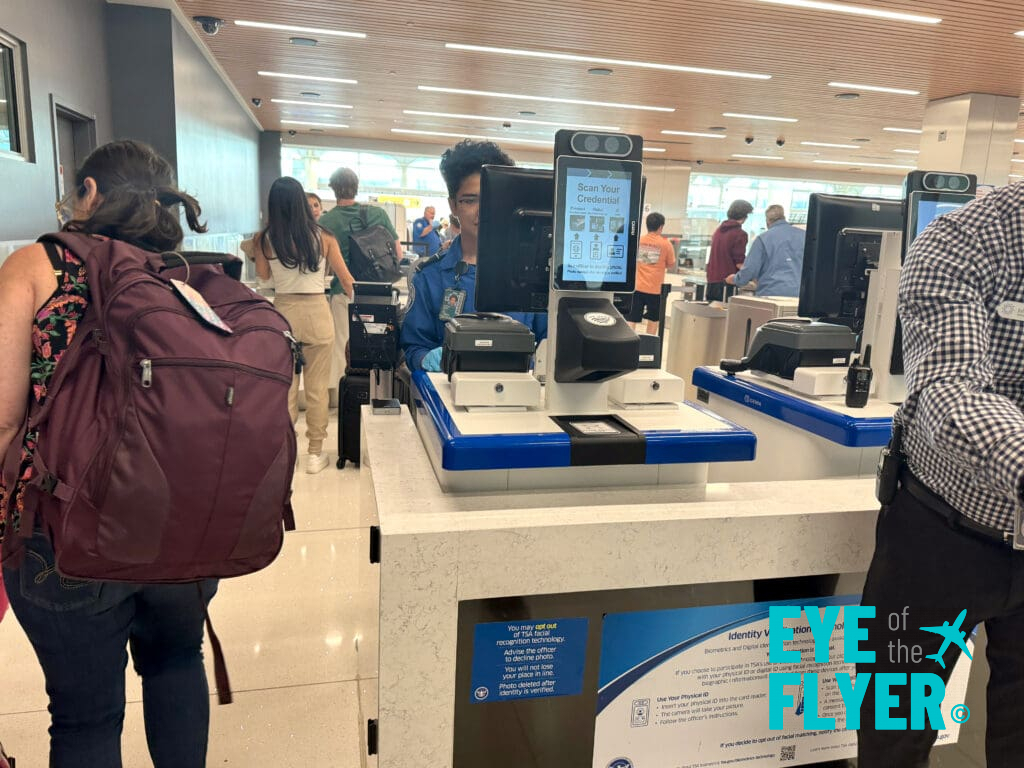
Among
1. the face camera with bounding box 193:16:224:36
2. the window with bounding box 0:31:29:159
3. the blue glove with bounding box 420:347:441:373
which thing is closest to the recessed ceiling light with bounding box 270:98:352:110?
the face camera with bounding box 193:16:224:36

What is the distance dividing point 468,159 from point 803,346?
1123 mm

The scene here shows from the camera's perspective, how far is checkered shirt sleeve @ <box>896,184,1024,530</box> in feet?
3.48

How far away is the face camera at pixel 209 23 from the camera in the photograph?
6046mm

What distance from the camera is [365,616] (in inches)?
67.6

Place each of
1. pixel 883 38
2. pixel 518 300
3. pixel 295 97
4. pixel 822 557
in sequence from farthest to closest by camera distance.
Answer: pixel 295 97, pixel 883 38, pixel 518 300, pixel 822 557

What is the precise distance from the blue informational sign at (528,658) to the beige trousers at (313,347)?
112 inches

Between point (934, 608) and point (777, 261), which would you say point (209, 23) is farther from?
point (934, 608)

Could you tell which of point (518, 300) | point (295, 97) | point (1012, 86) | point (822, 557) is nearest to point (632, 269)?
point (518, 300)

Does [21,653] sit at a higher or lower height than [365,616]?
lower

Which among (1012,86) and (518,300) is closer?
(518,300)

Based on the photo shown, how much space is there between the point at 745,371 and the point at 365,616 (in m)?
1.35

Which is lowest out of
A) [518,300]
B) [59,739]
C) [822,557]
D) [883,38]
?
[59,739]

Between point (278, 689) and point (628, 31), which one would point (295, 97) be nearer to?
point (628, 31)

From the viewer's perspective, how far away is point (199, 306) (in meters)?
1.20
